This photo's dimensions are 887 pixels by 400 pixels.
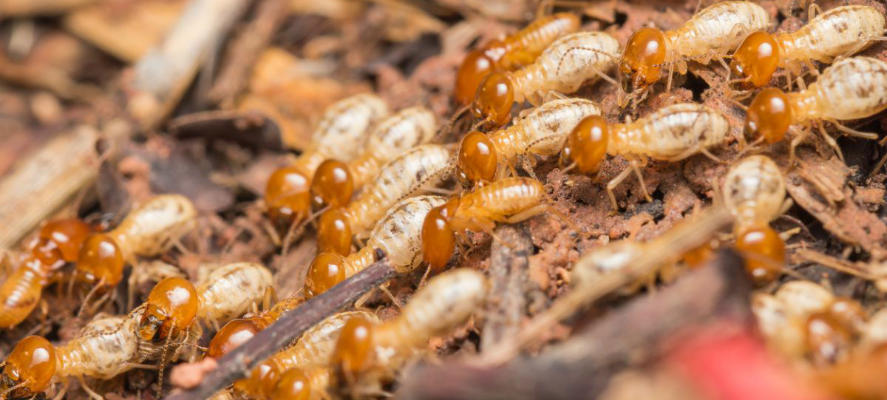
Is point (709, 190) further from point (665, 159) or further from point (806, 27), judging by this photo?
point (806, 27)

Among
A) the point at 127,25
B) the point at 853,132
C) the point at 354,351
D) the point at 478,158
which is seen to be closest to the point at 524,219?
the point at 478,158

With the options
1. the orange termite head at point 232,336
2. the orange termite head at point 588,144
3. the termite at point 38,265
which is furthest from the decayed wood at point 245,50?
the orange termite head at point 588,144

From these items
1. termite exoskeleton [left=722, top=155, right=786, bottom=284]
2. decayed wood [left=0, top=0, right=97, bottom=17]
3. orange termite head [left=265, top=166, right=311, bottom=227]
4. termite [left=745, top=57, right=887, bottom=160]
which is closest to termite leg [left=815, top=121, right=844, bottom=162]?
termite [left=745, top=57, right=887, bottom=160]

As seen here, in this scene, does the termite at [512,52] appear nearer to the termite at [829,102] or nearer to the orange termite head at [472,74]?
the orange termite head at [472,74]

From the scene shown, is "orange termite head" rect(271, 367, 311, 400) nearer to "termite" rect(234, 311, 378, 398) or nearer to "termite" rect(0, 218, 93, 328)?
"termite" rect(234, 311, 378, 398)

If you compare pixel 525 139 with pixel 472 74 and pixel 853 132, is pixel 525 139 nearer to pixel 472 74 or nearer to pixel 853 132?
pixel 472 74

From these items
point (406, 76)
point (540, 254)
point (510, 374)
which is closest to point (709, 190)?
point (540, 254)
